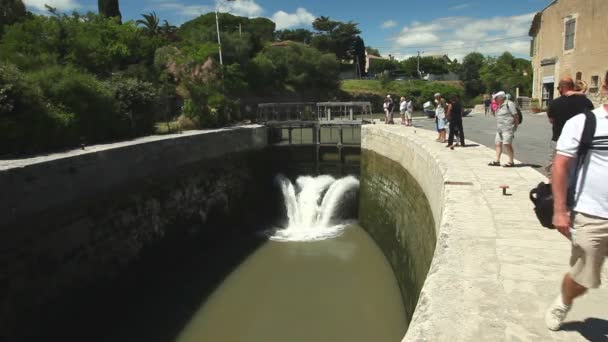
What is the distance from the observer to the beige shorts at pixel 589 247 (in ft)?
7.06

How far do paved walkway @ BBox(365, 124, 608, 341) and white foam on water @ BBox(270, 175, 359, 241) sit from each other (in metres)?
7.32

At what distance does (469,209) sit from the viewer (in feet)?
15.7

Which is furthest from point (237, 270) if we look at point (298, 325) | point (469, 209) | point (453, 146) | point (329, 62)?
point (329, 62)

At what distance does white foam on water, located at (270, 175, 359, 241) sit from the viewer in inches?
490

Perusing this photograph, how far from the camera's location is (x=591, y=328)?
8.03ft

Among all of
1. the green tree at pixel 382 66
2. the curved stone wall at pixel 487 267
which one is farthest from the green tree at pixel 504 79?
the curved stone wall at pixel 487 267

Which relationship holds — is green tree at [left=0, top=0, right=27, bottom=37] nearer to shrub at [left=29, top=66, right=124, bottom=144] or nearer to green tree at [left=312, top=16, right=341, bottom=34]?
shrub at [left=29, top=66, right=124, bottom=144]

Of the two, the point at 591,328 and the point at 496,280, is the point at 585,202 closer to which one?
the point at 591,328

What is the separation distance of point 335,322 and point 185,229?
191 inches

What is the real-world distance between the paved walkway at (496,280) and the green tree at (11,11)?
19.6 m

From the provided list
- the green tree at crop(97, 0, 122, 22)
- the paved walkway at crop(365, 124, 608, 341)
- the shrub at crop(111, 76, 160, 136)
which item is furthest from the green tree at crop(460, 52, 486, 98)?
the paved walkway at crop(365, 124, 608, 341)

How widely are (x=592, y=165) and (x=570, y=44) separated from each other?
77.7 ft

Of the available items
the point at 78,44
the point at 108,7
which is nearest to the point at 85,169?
the point at 78,44

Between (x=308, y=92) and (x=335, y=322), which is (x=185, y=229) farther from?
(x=308, y=92)
